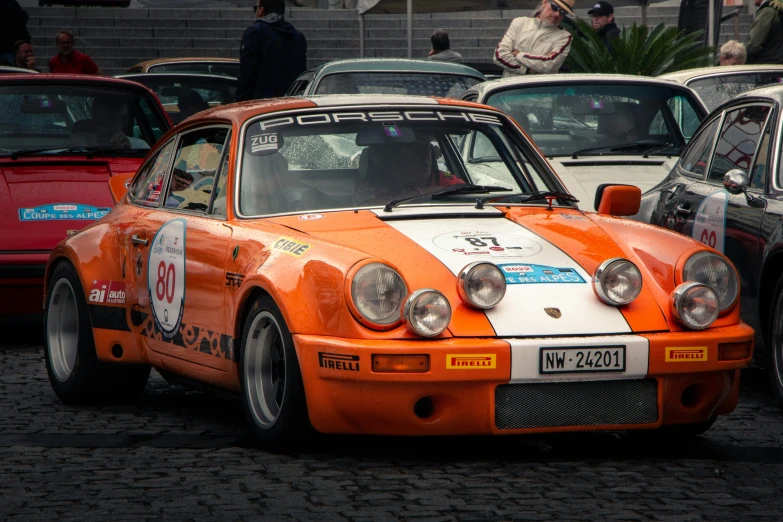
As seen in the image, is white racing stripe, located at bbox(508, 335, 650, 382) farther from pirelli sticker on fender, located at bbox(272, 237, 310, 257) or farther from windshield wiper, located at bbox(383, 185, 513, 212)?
windshield wiper, located at bbox(383, 185, 513, 212)

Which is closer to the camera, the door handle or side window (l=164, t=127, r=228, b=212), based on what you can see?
side window (l=164, t=127, r=228, b=212)

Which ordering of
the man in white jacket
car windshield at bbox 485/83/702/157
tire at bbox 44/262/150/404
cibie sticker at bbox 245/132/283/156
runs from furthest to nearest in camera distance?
the man in white jacket
car windshield at bbox 485/83/702/157
tire at bbox 44/262/150/404
cibie sticker at bbox 245/132/283/156

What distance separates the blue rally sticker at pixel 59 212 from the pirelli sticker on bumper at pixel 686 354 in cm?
466

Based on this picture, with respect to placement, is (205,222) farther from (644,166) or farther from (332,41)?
(332,41)

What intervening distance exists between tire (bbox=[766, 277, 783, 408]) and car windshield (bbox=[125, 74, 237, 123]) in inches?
390

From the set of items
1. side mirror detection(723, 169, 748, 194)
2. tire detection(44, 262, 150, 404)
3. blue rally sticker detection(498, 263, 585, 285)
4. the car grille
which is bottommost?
tire detection(44, 262, 150, 404)

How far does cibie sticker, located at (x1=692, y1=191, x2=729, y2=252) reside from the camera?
7523 mm

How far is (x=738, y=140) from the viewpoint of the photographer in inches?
308

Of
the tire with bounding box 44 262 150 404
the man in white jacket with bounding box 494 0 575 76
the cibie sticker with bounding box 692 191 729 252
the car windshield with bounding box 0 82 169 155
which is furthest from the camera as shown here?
the man in white jacket with bounding box 494 0 575 76

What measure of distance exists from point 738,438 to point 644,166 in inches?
184

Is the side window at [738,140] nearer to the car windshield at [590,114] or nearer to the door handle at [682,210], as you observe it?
the door handle at [682,210]

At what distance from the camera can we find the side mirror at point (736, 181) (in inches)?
286

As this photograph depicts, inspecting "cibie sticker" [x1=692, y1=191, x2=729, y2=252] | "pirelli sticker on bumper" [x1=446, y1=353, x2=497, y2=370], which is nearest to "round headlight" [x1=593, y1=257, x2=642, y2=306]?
"pirelli sticker on bumper" [x1=446, y1=353, x2=497, y2=370]

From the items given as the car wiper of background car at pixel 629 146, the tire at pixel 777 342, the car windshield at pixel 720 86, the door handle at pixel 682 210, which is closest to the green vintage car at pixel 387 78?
the car windshield at pixel 720 86
